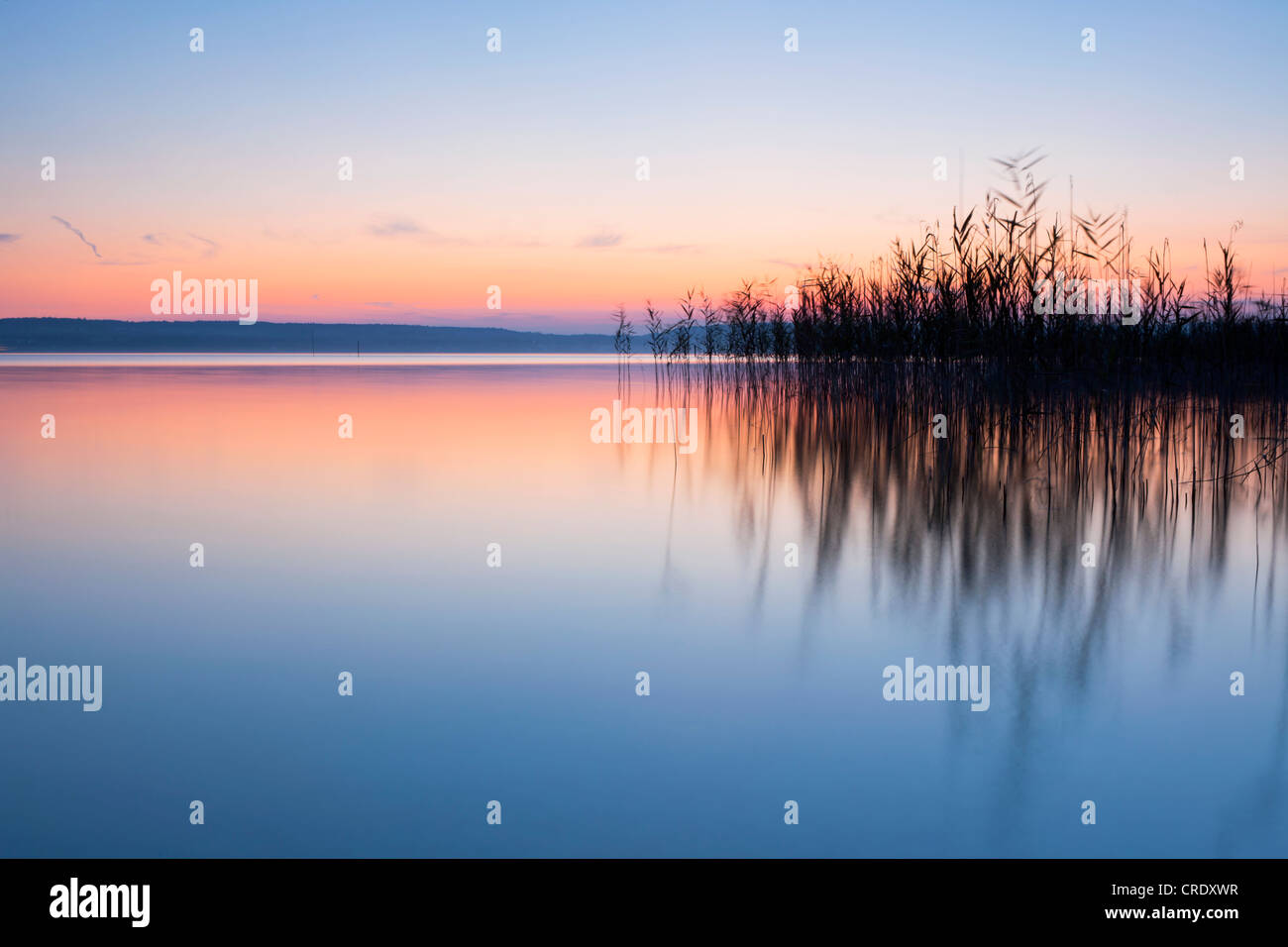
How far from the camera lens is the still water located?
241cm

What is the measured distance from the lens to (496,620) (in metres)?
4.12

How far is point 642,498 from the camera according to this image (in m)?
7.17

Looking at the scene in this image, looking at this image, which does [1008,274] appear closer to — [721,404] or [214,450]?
[214,450]

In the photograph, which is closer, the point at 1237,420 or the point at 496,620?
the point at 496,620

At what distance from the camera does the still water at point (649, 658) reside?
7.91 feet

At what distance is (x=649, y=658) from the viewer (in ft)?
12.0

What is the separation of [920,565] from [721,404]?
41.7ft

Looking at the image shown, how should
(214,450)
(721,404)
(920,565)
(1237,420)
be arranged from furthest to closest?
(721,404)
(1237,420)
(214,450)
(920,565)

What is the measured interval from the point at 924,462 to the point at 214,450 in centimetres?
774
